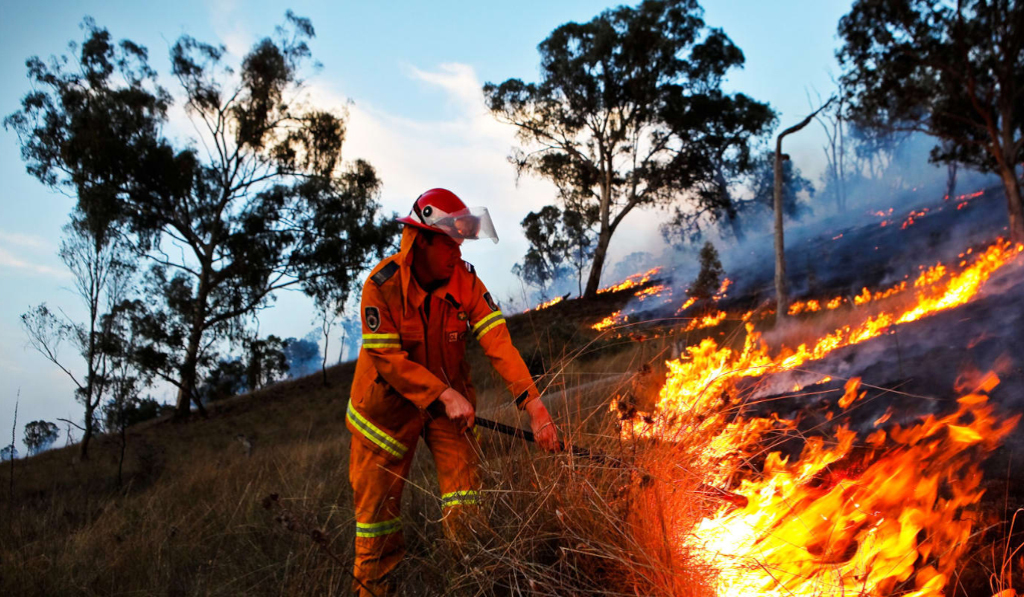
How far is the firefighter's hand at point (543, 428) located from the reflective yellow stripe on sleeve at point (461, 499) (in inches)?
14.8

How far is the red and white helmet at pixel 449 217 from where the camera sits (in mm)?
2961

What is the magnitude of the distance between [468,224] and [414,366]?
0.79m

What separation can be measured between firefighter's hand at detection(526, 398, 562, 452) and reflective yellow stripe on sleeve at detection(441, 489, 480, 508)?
0.38 m

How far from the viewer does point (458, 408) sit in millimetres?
2639

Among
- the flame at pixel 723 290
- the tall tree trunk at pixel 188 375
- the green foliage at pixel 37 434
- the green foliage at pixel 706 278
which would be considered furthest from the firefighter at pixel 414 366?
the tall tree trunk at pixel 188 375

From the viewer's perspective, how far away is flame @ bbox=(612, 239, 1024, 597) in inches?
89.3

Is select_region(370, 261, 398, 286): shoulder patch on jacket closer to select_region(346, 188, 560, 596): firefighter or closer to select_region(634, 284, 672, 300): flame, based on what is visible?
select_region(346, 188, 560, 596): firefighter

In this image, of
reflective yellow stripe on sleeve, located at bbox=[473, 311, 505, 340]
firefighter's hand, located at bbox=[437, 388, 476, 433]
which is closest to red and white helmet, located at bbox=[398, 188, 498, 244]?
reflective yellow stripe on sleeve, located at bbox=[473, 311, 505, 340]

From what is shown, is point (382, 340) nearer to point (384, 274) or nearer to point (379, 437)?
point (384, 274)

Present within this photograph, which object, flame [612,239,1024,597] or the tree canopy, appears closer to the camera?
flame [612,239,1024,597]

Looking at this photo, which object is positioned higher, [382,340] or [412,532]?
[382,340]

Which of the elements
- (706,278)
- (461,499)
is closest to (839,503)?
(461,499)

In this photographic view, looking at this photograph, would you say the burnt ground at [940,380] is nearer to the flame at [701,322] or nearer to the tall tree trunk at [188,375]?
the flame at [701,322]

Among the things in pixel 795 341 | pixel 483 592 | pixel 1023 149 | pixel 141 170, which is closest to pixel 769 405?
pixel 483 592
